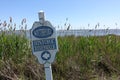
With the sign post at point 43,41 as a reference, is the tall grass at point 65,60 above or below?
below

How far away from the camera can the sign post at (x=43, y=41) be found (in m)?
3.35

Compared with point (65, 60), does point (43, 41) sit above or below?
above

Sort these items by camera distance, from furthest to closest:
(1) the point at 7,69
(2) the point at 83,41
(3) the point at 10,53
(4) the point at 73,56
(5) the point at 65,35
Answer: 1. (5) the point at 65,35
2. (2) the point at 83,41
3. (4) the point at 73,56
4. (3) the point at 10,53
5. (1) the point at 7,69

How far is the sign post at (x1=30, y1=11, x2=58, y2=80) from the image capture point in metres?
3.35

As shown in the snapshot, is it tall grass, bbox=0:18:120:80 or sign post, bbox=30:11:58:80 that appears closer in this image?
sign post, bbox=30:11:58:80

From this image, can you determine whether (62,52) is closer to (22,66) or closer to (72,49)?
(72,49)

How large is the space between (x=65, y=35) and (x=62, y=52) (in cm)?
186

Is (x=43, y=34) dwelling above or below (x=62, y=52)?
above

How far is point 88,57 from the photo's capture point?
6102 millimetres

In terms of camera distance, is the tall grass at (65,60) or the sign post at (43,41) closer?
the sign post at (43,41)

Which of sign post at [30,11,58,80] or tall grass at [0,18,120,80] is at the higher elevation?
sign post at [30,11,58,80]

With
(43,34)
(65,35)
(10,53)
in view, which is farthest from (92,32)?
(43,34)

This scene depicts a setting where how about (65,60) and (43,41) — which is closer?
(43,41)

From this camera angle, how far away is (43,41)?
3.35 m
